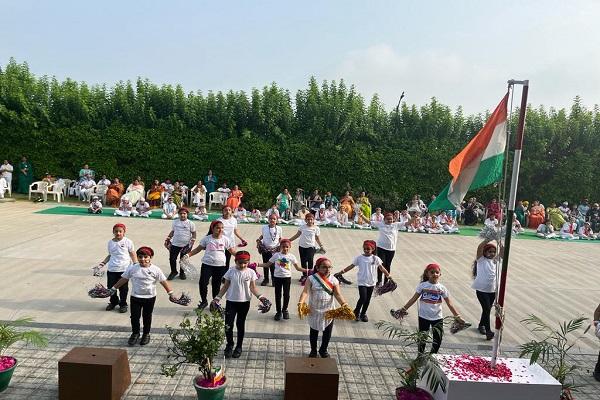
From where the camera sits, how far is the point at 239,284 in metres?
7.28

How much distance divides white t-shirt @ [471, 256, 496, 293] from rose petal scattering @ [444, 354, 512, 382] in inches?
101

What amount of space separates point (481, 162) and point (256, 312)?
5125 millimetres

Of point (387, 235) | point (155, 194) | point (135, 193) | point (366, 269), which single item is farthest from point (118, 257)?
point (155, 194)

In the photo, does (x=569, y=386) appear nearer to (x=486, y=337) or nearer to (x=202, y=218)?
(x=486, y=337)

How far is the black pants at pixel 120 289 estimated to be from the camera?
870cm

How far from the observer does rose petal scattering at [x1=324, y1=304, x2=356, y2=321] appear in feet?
22.5

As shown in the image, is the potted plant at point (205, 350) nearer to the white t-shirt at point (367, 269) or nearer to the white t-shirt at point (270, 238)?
the white t-shirt at point (367, 269)

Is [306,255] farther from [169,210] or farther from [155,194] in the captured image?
[155,194]

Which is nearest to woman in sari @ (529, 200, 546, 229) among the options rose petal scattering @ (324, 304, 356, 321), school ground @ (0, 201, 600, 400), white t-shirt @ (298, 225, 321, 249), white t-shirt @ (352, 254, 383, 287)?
school ground @ (0, 201, 600, 400)

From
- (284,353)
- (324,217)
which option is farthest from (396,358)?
(324,217)

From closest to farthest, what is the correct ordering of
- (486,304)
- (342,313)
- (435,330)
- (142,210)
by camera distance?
1. (435,330)
2. (342,313)
3. (486,304)
4. (142,210)

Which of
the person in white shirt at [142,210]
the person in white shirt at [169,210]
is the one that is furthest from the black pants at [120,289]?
the person in white shirt at [142,210]

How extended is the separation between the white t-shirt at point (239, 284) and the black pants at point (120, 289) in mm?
2410

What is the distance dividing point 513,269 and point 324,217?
29.6 feet
